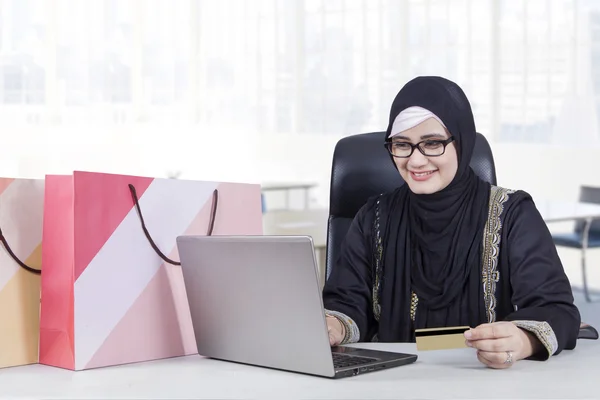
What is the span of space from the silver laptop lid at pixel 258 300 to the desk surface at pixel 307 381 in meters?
0.03

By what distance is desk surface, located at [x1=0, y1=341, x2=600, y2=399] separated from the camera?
1147mm

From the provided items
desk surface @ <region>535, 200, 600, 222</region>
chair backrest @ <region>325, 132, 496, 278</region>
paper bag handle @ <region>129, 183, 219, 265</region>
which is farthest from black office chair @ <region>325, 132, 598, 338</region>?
desk surface @ <region>535, 200, 600, 222</region>

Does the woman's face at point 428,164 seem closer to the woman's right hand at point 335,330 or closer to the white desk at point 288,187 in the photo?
the woman's right hand at point 335,330

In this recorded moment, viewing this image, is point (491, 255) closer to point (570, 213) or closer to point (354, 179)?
point (354, 179)

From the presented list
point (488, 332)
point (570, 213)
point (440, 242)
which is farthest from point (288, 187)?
point (488, 332)

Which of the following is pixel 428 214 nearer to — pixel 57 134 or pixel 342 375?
pixel 342 375

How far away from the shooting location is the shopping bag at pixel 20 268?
1352 mm

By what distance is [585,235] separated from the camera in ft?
16.1

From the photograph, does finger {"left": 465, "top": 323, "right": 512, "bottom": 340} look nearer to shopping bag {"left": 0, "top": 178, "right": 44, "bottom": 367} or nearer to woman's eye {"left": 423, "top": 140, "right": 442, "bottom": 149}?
woman's eye {"left": 423, "top": 140, "right": 442, "bottom": 149}

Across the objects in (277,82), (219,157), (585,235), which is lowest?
(585,235)

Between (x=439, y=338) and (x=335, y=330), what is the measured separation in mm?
366

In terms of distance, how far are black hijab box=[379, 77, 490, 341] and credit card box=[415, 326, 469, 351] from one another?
1.56ft

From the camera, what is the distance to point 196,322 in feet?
4.63

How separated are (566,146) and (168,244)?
577 centimetres
